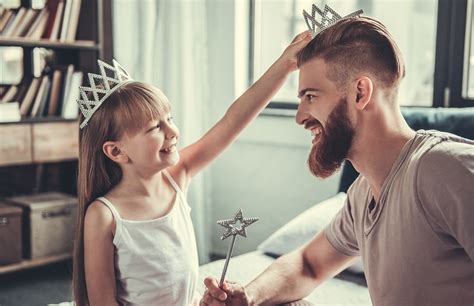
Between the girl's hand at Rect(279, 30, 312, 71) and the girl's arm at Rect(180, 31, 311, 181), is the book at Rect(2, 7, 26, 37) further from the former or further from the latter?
the girl's hand at Rect(279, 30, 312, 71)

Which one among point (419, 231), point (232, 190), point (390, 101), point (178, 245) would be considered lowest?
point (232, 190)

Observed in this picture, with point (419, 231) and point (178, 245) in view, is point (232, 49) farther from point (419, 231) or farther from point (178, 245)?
point (419, 231)

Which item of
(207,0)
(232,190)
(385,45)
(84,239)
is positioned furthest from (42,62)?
(385,45)

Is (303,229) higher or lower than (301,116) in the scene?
lower

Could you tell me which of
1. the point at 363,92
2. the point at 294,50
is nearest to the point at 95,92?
the point at 294,50

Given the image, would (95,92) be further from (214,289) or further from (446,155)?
(446,155)

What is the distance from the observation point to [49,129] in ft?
10.4

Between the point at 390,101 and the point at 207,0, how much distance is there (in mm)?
2445

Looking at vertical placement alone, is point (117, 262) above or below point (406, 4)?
below

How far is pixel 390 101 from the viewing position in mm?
1394

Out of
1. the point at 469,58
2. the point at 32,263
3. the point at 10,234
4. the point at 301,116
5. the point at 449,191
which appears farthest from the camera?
the point at 32,263

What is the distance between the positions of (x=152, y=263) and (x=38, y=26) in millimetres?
2101

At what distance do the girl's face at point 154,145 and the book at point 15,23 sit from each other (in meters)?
1.88

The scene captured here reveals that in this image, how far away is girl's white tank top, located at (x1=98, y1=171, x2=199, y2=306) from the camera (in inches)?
57.3
